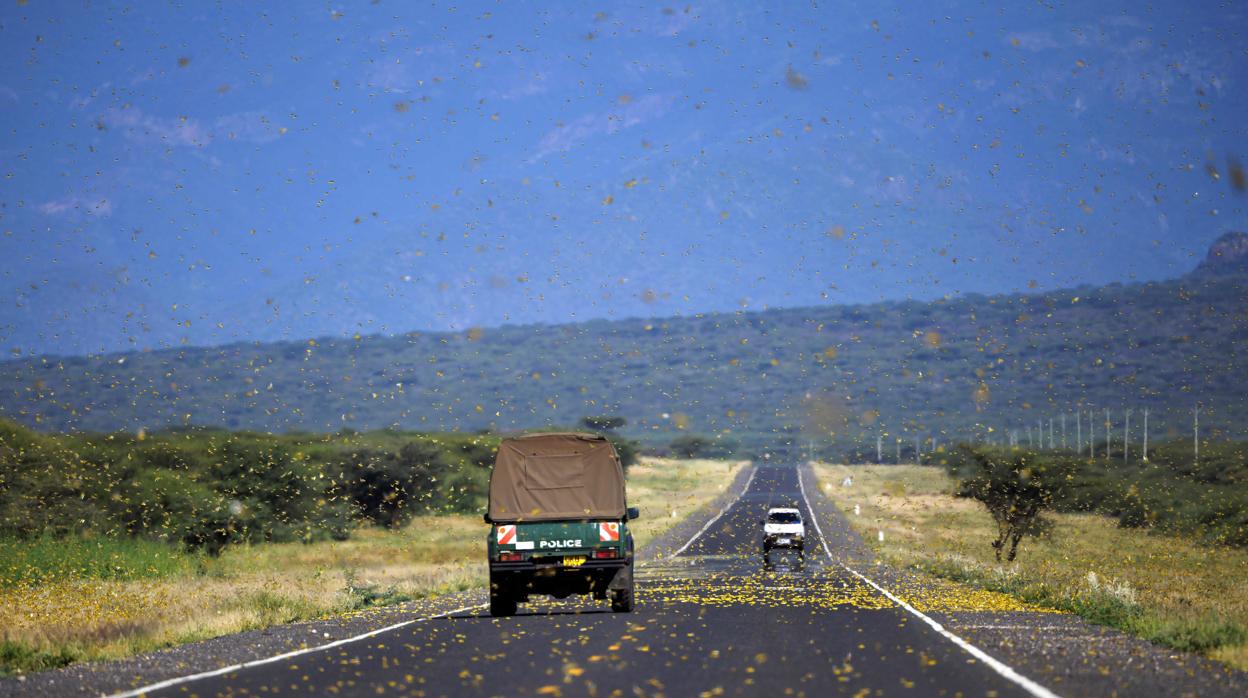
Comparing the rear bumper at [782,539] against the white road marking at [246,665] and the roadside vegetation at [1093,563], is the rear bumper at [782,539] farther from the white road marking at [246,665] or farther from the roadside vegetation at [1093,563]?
the white road marking at [246,665]

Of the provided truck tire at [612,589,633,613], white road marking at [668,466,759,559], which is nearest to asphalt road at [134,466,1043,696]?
truck tire at [612,589,633,613]

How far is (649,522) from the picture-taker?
79.9 metres

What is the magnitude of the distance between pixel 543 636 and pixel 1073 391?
172680mm

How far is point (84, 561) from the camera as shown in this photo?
36.7 m

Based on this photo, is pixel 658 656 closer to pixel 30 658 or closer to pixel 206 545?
pixel 30 658

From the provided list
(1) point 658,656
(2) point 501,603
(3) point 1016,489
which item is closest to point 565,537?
(2) point 501,603

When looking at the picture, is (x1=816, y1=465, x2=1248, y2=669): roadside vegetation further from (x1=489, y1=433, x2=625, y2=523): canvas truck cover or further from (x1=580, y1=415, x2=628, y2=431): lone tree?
(x1=580, y1=415, x2=628, y2=431): lone tree

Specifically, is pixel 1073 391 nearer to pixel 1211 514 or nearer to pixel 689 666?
pixel 1211 514

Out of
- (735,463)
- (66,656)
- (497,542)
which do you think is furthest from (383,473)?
(735,463)

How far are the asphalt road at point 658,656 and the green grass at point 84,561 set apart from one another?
40.2 ft

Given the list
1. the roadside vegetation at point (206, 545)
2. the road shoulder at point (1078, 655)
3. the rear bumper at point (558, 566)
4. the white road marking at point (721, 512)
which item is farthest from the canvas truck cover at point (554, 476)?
the white road marking at point (721, 512)

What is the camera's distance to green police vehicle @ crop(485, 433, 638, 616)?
2453cm

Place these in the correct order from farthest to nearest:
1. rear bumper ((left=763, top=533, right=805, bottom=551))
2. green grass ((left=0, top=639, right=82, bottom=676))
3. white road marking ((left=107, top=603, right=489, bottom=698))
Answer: rear bumper ((left=763, top=533, right=805, bottom=551)) < green grass ((left=0, top=639, right=82, bottom=676)) < white road marking ((left=107, top=603, right=489, bottom=698))

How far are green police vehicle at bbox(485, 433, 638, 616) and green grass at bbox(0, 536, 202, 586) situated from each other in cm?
1201
